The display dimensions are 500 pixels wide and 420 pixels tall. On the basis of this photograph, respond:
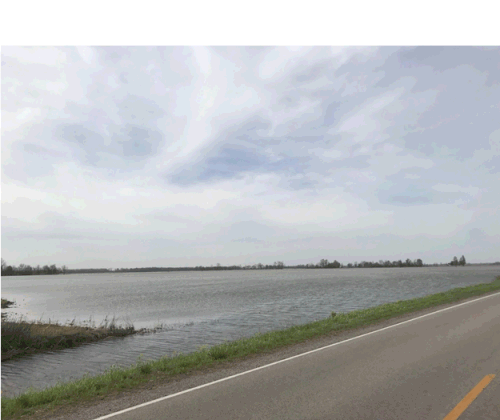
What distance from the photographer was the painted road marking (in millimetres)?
5543

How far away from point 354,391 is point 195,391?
3.26 m

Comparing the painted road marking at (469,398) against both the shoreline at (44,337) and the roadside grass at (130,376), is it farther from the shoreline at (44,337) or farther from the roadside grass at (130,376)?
the shoreline at (44,337)

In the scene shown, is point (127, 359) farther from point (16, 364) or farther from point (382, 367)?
point (382, 367)

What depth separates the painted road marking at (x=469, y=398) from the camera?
5543 mm

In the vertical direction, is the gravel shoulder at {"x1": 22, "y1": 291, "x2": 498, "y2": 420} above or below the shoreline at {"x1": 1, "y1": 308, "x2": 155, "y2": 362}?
above

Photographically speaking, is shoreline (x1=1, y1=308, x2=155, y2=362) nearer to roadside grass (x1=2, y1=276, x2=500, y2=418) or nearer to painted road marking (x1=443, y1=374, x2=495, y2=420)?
roadside grass (x1=2, y1=276, x2=500, y2=418)

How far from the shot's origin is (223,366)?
976cm

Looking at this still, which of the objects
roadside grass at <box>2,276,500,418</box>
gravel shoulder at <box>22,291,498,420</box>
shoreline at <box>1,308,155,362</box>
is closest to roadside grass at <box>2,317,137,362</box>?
shoreline at <box>1,308,155,362</box>

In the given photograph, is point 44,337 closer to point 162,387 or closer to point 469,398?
point 162,387

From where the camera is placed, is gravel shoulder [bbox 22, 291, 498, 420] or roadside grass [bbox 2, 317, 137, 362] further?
roadside grass [bbox 2, 317, 137, 362]

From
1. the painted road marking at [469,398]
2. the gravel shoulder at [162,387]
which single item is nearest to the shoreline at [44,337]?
the gravel shoulder at [162,387]

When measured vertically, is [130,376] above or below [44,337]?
above

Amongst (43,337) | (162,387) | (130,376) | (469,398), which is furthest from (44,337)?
(469,398)

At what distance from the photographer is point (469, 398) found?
6.16m
